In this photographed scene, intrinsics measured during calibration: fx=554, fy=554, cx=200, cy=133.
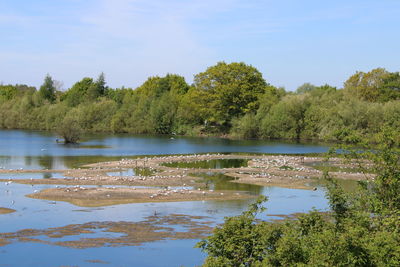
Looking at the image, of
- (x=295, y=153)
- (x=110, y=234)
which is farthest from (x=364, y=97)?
(x=110, y=234)

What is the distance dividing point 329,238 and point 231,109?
338ft

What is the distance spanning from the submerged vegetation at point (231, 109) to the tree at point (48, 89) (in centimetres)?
1424

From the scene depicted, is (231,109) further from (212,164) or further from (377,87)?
(212,164)

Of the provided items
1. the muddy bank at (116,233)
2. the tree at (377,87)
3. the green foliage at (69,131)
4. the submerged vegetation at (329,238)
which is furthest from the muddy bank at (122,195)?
the tree at (377,87)

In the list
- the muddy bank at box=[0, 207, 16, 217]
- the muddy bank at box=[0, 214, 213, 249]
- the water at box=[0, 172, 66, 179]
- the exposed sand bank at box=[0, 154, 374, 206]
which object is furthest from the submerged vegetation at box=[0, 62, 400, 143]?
the muddy bank at box=[0, 214, 213, 249]

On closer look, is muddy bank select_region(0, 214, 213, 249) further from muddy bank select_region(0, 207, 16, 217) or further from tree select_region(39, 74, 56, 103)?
tree select_region(39, 74, 56, 103)

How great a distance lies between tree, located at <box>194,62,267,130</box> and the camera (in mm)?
114938

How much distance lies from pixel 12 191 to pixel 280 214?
721 inches

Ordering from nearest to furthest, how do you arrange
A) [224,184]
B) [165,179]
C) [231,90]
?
[224,184], [165,179], [231,90]

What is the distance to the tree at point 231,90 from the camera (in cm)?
11494

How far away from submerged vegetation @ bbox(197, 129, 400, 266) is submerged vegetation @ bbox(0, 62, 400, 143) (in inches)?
2729

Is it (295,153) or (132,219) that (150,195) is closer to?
(132,219)

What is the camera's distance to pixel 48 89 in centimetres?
16700

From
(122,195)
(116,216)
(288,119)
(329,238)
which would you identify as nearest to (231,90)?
(288,119)
